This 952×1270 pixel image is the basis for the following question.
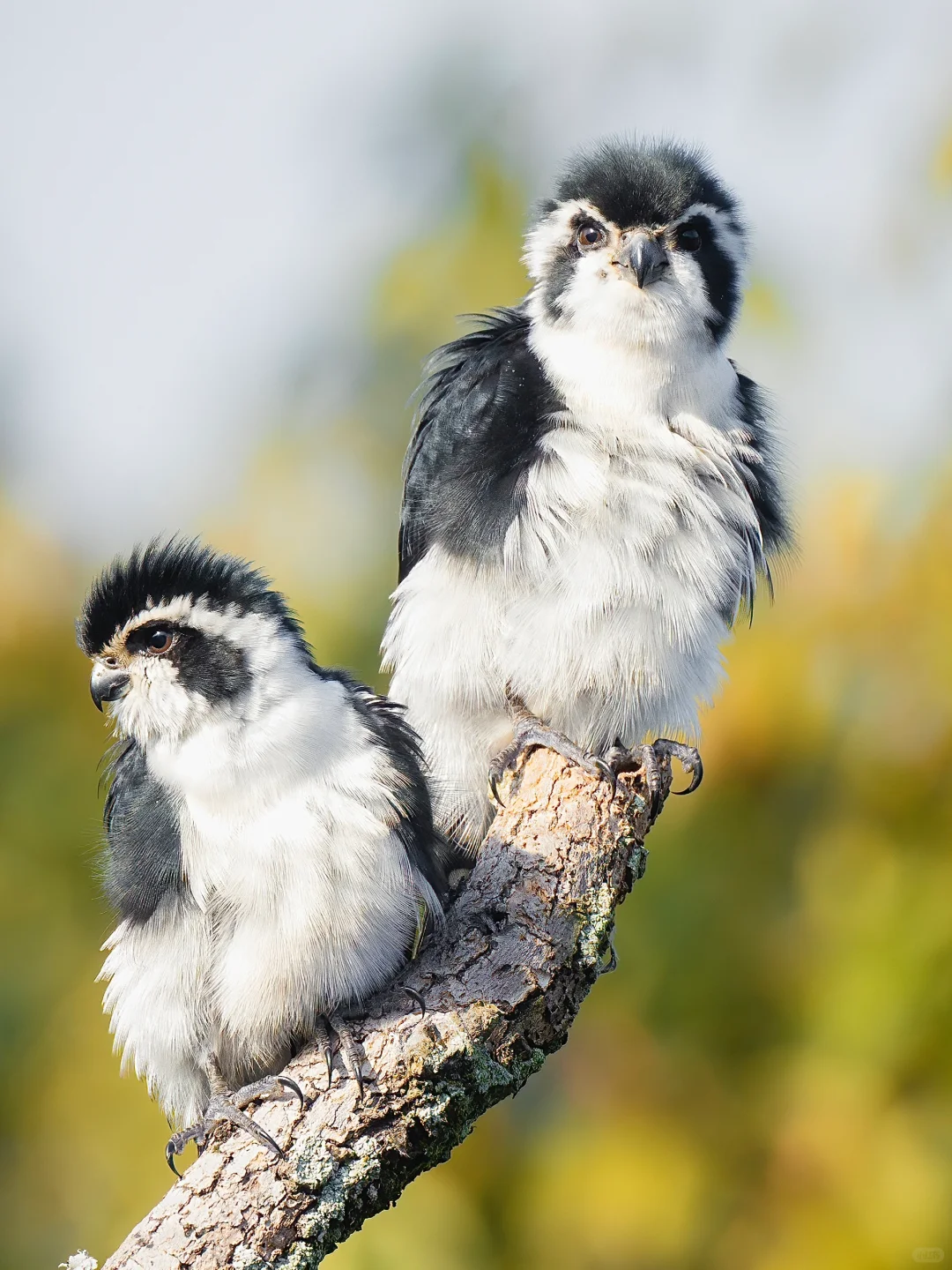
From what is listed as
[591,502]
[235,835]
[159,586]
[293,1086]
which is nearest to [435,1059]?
[293,1086]

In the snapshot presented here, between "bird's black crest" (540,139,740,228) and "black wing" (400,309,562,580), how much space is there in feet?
1.56

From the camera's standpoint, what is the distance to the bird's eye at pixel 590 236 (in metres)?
3.88

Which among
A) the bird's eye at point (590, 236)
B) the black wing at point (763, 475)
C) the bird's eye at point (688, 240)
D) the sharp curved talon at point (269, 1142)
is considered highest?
the bird's eye at point (590, 236)

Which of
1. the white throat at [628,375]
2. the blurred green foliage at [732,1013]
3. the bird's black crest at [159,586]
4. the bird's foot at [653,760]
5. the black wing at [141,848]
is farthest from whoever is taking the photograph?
the blurred green foliage at [732,1013]

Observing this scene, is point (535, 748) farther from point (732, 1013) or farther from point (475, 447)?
point (732, 1013)

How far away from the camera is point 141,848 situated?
2951mm

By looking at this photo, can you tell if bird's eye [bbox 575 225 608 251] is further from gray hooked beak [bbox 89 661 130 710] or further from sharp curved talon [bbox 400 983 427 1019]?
sharp curved talon [bbox 400 983 427 1019]

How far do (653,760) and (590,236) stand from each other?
1.67 m

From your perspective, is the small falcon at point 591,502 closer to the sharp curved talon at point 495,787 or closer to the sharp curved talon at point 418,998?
the sharp curved talon at point 495,787

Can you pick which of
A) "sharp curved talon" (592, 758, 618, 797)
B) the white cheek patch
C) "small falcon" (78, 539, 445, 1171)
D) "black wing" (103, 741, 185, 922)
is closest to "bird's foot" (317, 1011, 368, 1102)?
"small falcon" (78, 539, 445, 1171)

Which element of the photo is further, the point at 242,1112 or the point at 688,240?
the point at 688,240

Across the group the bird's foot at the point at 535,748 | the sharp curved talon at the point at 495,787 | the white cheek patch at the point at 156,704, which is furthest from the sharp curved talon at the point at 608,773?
the white cheek patch at the point at 156,704

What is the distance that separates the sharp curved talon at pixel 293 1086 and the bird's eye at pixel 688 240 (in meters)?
2.65

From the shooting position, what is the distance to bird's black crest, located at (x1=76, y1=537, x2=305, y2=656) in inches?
123
